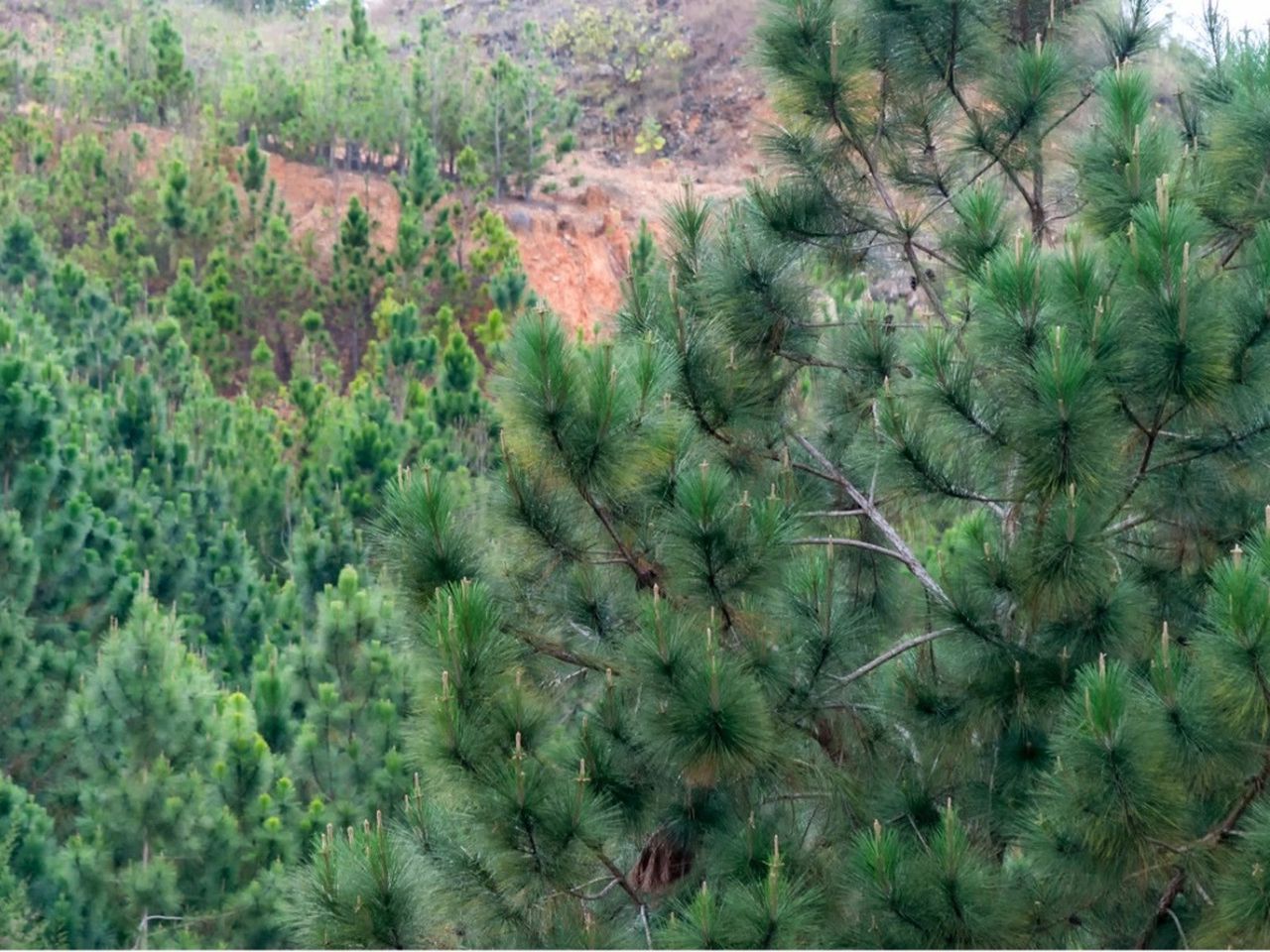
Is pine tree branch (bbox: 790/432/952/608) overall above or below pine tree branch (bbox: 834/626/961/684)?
above

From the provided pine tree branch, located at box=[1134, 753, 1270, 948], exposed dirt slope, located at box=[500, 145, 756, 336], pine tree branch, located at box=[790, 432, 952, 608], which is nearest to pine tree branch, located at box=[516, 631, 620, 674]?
pine tree branch, located at box=[790, 432, 952, 608]

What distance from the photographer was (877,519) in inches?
200

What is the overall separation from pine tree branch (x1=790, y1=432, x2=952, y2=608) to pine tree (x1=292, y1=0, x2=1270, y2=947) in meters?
0.02

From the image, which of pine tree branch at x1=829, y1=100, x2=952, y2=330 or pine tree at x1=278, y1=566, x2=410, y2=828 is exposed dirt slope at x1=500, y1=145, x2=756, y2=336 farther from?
pine tree branch at x1=829, y1=100, x2=952, y2=330

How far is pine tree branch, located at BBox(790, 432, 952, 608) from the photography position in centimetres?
484

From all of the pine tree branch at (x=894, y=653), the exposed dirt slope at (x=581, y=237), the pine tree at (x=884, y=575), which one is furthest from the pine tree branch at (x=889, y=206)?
the exposed dirt slope at (x=581, y=237)

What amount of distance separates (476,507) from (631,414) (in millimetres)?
620

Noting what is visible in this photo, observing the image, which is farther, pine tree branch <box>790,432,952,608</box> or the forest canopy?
pine tree branch <box>790,432,952,608</box>

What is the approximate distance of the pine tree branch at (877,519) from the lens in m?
4.84

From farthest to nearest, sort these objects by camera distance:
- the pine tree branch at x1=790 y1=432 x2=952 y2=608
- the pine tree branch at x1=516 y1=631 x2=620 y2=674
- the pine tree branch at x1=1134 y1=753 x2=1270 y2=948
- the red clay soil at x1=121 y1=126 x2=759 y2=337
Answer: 1. the red clay soil at x1=121 y1=126 x2=759 y2=337
2. the pine tree branch at x1=790 y1=432 x2=952 y2=608
3. the pine tree branch at x1=516 y1=631 x2=620 y2=674
4. the pine tree branch at x1=1134 y1=753 x2=1270 y2=948

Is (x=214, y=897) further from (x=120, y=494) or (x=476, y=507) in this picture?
(x=476, y=507)

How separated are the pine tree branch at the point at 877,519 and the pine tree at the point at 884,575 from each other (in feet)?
0.05

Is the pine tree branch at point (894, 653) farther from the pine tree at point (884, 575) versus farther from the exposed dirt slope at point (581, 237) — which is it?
the exposed dirt slope at point (581, 237)

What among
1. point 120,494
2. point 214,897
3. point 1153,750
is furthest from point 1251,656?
point 120,494
